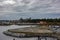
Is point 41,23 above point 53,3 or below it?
below

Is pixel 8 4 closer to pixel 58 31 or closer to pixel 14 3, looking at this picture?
pixel 14 3

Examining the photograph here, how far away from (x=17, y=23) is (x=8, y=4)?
2.02ft

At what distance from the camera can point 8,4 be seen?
12.8ft

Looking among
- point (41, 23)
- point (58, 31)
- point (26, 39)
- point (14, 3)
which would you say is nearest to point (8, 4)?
point (14, 3)

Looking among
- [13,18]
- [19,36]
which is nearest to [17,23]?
[13,18]

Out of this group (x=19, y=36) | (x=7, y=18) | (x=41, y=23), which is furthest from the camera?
(x=19, y=36)

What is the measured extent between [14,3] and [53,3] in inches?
Answer: 45.0

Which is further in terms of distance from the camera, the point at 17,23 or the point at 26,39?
the point at 26,39

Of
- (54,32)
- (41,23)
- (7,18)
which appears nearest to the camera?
(7,18)

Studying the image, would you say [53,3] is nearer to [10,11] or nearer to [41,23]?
[41,23]

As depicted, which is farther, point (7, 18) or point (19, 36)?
point (19, 36)

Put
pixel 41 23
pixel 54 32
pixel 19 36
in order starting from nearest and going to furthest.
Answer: pixel 41 23, pixel 54 32, pixel 19 36

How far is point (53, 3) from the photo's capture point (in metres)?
4.06

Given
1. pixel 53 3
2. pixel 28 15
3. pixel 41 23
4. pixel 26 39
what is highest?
pixel 53 3
